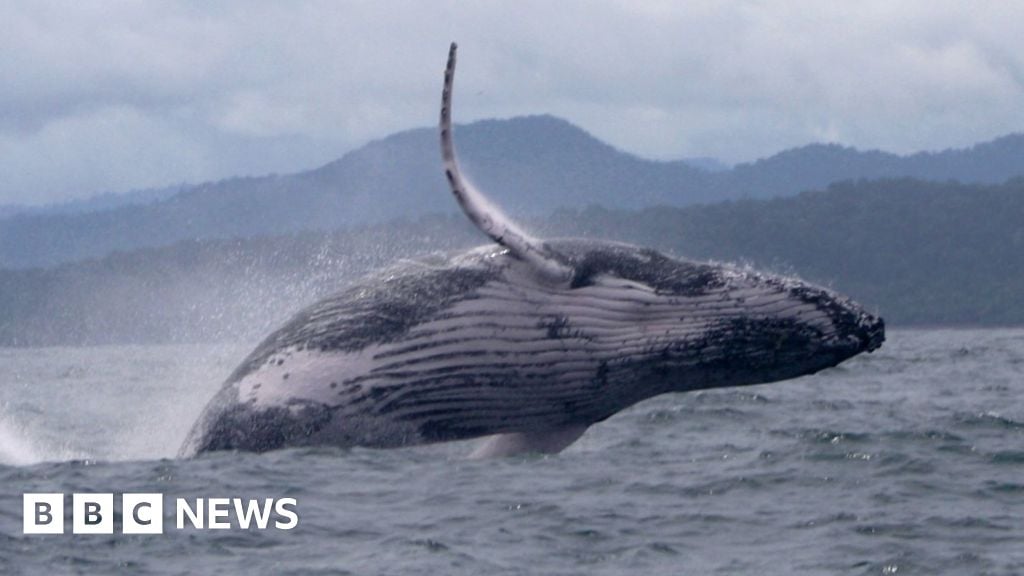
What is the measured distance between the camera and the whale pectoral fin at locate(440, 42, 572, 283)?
10.3 metres

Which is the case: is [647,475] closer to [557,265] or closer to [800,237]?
[557,265]

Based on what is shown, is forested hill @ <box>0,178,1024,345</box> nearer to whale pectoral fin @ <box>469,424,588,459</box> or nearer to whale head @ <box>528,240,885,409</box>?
whale pectoral fin @ <box>469,424,588,459</box>

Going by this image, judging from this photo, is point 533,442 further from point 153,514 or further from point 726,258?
point 726,258

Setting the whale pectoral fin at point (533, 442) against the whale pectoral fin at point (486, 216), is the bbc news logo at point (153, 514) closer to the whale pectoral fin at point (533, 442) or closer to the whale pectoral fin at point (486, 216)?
the whale pectoral fin at point (533, 442)

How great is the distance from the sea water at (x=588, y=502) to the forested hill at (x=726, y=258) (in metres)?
87.9

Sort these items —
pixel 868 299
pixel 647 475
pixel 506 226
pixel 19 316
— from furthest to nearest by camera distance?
pixel 19 316, pixel 868 299, pixel 647 475, pixel 506 226

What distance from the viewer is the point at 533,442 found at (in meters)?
11.4

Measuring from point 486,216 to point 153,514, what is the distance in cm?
262

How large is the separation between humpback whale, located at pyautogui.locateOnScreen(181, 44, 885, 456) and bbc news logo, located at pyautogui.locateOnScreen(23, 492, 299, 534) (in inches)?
35.1

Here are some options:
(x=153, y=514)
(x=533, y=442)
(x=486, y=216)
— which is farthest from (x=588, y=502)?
(x=153, y=514)

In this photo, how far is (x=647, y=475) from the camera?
1168 centimetres

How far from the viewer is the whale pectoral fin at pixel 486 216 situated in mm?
10289

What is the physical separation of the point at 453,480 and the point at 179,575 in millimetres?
2580

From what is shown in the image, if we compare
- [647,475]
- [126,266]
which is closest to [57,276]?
[126,266]
